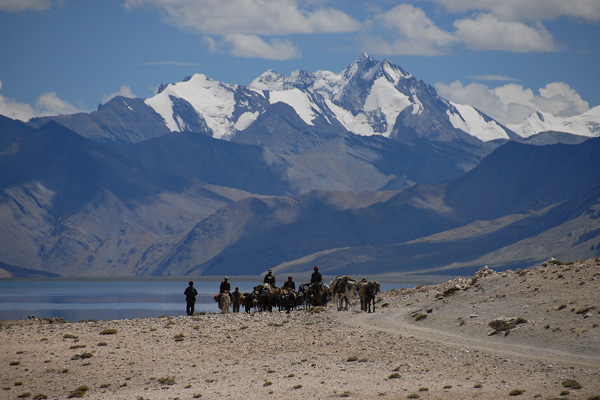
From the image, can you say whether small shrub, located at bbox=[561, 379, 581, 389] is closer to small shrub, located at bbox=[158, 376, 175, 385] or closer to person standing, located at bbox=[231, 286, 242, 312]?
small shrub, located at bbox=[158, 376, 175, 385]

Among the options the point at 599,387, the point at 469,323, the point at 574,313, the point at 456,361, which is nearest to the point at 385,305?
the point at 469,323

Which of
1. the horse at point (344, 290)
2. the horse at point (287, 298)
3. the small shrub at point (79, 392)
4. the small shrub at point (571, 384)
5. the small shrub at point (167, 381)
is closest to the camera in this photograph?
the small shrub at point (571, 384)

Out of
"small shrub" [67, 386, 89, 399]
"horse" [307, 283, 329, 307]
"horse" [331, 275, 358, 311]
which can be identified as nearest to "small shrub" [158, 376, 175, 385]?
"small shrub" [67, 386, 89, 399]

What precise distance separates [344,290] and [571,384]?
21.1 m

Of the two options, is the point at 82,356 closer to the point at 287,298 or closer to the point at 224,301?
the point at 224,301

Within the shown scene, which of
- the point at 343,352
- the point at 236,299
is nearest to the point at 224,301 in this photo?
the point at 236,299

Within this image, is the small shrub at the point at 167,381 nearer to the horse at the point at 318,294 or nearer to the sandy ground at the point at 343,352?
the sandy ground at the point at 343,352

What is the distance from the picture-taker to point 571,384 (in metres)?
24.3

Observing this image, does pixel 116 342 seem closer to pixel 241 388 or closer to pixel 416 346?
pixel 241 388

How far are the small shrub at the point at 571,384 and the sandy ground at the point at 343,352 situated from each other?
34 mm

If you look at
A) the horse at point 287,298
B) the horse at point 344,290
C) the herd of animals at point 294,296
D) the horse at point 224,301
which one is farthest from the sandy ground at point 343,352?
the horse at point 224,301

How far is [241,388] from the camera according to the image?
2819cm

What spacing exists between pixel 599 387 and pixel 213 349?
15404mm

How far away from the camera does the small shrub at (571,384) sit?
2417 centimetres
